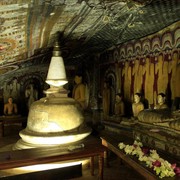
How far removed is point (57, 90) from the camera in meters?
6.84

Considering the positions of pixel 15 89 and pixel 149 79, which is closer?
pixel 149 79

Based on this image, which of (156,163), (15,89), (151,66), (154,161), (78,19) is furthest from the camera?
(15,89)

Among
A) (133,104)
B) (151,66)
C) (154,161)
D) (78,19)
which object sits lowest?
(154,161)

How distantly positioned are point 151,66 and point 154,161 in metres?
3.60

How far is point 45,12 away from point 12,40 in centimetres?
159

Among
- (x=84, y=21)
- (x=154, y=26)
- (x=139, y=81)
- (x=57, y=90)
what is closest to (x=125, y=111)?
(x=139, y=81)

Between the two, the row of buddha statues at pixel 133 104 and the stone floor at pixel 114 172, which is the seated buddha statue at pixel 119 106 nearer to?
the row of buddha statues at pixel 133 104

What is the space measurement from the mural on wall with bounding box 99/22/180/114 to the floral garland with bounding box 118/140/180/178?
201 cm

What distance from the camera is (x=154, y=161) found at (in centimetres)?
392

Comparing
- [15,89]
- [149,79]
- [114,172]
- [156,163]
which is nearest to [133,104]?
[149,79]

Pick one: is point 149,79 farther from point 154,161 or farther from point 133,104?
point 154,161

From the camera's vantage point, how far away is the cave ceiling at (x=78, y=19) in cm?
Result: 397

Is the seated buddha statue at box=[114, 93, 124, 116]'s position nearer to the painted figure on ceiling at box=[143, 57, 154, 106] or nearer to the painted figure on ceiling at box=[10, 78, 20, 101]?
the painted figure on ceiling at box=[143, 57, 154, 106]

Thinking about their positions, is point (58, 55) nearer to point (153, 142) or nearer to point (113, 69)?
point (113, 69)
